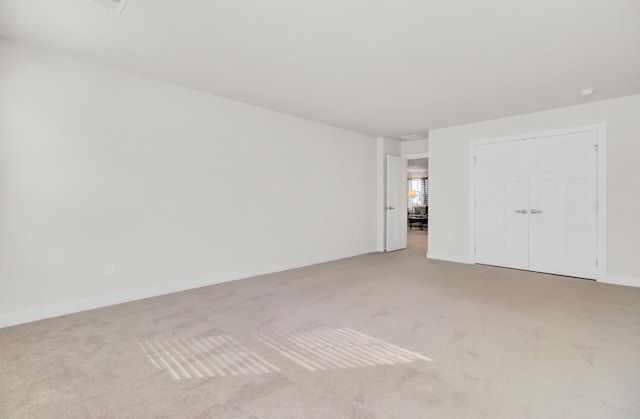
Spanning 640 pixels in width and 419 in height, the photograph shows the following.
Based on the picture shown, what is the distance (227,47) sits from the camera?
9.18ft

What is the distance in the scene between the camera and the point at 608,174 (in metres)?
4.22

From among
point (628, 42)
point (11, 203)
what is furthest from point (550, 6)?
point (11, 203)

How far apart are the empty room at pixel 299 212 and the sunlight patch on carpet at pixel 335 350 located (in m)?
0.02

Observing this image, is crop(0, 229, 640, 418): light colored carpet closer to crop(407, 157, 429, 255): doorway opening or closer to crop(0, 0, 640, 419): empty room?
crop(0, 0, 640, 419): empty room

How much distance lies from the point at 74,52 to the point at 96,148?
904mm

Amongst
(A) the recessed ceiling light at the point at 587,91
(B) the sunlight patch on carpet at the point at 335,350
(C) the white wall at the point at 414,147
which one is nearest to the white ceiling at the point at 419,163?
(C) the white wall at the point at 414,147

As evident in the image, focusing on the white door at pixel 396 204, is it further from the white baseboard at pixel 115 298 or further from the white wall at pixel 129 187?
the white baseboard at pixel 115 298

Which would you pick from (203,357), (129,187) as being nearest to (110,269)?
(129,187)

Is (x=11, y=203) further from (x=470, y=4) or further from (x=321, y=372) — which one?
(x=470, y=4)

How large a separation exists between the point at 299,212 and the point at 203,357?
3.18 m

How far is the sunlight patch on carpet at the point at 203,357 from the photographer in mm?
2049

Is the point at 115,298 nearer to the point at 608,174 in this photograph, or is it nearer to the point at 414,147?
the point at 414,147

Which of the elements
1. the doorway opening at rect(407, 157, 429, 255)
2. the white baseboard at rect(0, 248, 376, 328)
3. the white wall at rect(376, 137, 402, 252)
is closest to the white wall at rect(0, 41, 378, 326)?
the white baseboard at rect(0, 248, 376, 328)

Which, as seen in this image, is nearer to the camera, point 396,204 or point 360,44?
point 360,44
